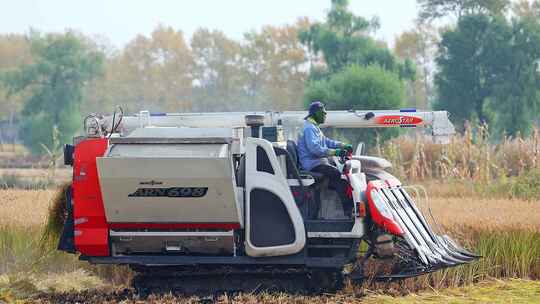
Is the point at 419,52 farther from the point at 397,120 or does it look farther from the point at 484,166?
the point at 397,120

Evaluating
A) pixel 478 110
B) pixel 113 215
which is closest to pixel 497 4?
pixel 478 110

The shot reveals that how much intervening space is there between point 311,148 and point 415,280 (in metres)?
2.44

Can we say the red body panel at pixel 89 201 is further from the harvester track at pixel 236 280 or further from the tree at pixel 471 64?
the tree at pixel 471 64

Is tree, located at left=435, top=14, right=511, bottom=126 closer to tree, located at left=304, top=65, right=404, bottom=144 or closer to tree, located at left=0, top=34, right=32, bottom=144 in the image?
tree, located at left=304, top=65, right=404, bottom=144

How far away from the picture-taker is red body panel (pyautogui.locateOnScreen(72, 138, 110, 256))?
11.3m

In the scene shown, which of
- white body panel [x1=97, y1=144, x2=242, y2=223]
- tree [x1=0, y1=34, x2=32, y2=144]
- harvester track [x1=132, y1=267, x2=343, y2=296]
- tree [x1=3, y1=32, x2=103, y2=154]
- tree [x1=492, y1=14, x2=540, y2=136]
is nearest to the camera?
white body panel [x1=97, y1=144, x2=242, y2=223]

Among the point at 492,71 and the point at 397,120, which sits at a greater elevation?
the point at 492,71

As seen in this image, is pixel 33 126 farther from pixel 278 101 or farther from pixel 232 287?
pixel 232 287

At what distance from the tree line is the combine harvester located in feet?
71.9

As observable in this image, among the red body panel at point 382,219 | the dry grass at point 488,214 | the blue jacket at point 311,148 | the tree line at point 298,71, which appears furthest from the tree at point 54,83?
the red body panel at point 382,219

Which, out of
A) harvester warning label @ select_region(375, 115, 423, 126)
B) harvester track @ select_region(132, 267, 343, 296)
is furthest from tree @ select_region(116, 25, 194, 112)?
harvester track @ select_region(132, 267, 343, 296)

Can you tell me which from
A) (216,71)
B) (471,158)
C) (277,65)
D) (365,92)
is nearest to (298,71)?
(277,65)

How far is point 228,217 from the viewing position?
36.7ft

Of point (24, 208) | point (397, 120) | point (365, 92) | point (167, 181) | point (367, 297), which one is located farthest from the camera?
point (365, 92)
